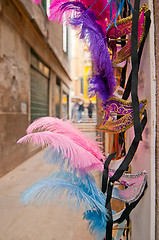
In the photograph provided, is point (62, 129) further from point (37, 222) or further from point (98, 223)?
point (37, 222)

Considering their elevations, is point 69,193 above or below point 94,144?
below

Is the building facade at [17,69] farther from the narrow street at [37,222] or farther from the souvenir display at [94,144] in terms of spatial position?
the souvenir display at [94,144]

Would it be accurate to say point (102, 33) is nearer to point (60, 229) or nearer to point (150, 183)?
point (150, 183)

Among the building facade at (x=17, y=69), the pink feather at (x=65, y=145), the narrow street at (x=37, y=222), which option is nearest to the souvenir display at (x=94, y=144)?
the pink feather at (x=65, y=145)

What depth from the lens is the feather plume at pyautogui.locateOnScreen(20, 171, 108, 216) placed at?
2.56 ft

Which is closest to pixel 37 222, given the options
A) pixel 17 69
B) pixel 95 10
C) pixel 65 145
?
pixel 65 145

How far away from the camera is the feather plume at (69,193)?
78 centimetres

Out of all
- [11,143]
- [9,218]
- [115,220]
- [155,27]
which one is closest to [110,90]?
[155,27]

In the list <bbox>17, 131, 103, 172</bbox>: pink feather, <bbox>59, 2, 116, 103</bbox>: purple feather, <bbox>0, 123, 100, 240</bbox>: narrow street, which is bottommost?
<bbox>0, 123, 100, 240</bbox>: narrow street

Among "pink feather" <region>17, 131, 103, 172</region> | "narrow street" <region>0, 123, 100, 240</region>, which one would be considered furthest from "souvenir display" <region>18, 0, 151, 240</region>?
"narrow street" <region>0, 123, 100, 240</region>

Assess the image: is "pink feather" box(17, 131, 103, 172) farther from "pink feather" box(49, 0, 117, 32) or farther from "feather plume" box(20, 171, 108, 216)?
"pink feather" box(49, 0, 117, 32)

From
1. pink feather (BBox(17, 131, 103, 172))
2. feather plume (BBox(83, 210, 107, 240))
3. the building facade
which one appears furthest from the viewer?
the building facade

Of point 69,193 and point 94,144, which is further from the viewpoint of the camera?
point 94,144

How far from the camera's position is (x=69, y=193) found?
2.66 feet
